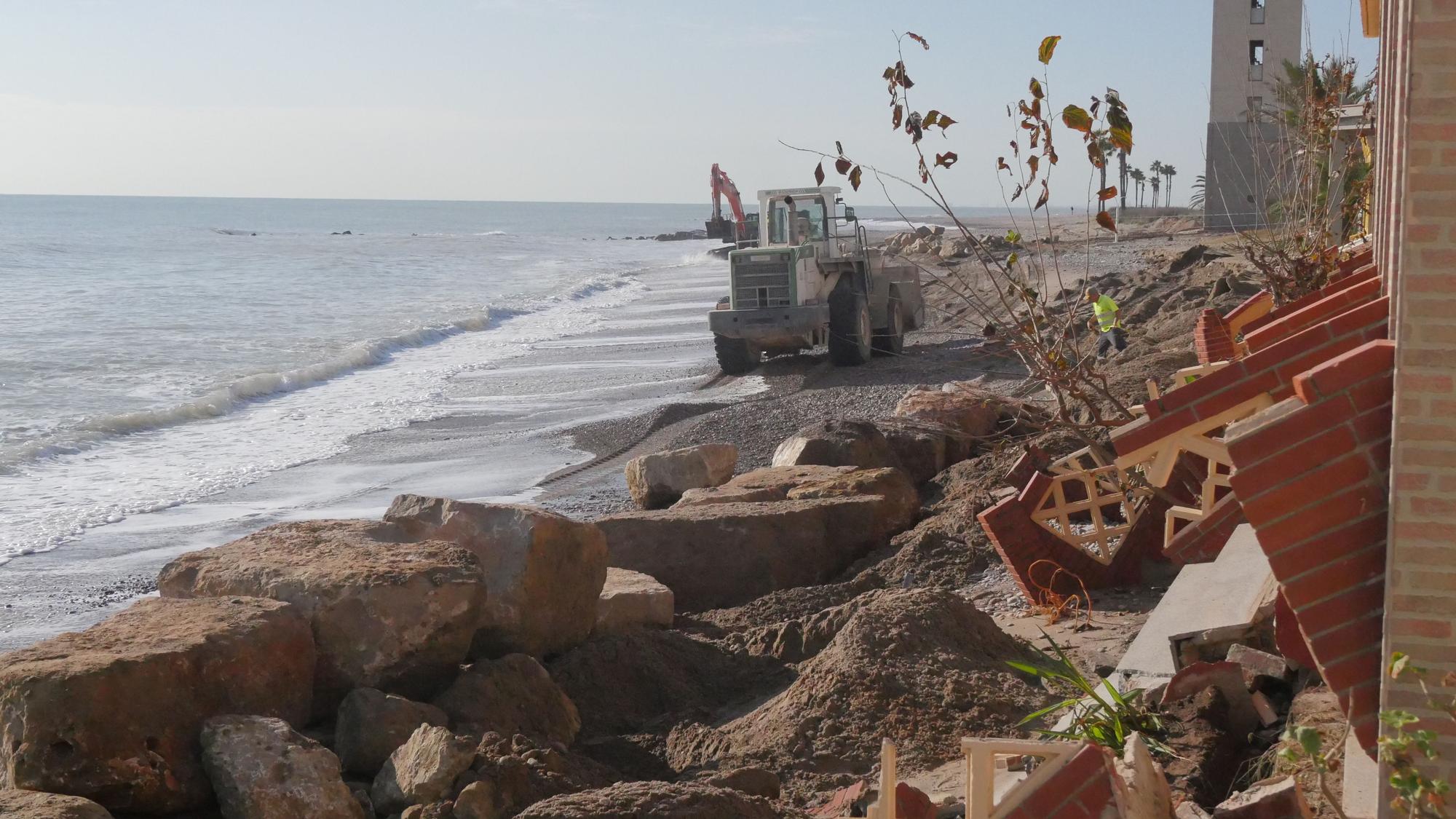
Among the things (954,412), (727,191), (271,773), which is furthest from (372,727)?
(727,191)

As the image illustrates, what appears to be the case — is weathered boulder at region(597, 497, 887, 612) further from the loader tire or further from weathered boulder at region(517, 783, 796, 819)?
the loader tire

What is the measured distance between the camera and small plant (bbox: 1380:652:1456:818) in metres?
2.77

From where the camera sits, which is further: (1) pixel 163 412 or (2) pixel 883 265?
(2) pixel 883 265

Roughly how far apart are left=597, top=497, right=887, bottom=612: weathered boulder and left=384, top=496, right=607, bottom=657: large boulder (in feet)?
4.68

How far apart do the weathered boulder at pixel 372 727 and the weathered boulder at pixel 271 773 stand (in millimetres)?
321

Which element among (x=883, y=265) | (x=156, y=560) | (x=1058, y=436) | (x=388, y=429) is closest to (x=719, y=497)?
(x=1058, y=436)

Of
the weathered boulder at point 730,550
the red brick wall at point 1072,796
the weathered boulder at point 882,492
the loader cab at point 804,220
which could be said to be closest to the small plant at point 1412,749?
the red brick wall at point 1072,796

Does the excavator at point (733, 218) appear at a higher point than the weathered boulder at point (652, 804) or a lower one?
higher

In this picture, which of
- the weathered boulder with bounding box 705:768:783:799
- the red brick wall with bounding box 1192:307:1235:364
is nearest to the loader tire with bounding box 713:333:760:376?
the red brick wall with bounding box 1192:307:1235:364

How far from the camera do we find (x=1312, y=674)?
451cm

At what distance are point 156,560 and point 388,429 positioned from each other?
7211 mm

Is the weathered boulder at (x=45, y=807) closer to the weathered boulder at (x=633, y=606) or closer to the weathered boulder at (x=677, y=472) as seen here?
the weathered boulder at (x=633, y=606)

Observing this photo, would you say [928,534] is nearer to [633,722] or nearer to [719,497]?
[719,497]

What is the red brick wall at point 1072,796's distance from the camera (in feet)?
11.3
